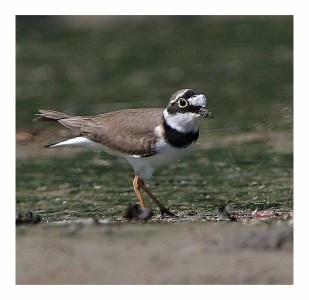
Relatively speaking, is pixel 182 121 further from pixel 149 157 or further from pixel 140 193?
pixel 140 193

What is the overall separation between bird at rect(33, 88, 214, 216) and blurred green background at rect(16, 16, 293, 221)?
0.49 meters

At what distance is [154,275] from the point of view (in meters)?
6.72

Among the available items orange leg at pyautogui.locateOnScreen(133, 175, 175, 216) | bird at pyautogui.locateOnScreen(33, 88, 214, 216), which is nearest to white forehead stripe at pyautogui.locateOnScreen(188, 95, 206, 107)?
bird at pyautogui.locateOnScreen(33, 88, 214, 216)

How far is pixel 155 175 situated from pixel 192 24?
574cm

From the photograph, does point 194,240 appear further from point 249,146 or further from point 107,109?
point 107,109

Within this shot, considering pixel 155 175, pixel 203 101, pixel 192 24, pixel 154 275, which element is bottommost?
pixel 154 275

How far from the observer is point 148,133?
27.5ft

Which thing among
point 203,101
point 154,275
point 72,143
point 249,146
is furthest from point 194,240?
point 249,146

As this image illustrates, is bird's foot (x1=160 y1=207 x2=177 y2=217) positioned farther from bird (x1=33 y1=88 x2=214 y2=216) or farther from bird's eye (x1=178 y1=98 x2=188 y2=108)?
bird's eye (x1=178 y1=98 x2=188 y2=108)

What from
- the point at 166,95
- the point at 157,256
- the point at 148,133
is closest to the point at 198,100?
the point at 148,133

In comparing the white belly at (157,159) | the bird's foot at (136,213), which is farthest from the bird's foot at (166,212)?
the white belly at (157,159)

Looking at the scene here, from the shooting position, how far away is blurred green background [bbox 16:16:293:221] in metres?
9.16

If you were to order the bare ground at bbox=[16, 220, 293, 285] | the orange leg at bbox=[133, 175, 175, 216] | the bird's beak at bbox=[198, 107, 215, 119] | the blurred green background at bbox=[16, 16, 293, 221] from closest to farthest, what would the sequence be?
1. the bare ground at bbox=[16, 220, 293, 285]
2. the bird's beak at bbox=[198, 107, 215, 119]
3. the orange leg at bbox=[133, 175, 175, 216]
4. the blurred green background at bbox=[16, 16, 293, 221]

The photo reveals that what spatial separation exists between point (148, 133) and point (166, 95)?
162 inches
